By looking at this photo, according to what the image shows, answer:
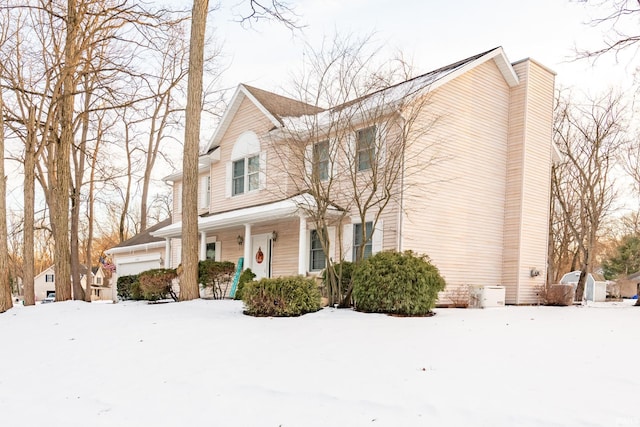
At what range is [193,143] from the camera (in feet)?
41.3

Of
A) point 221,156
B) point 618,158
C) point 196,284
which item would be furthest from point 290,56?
point 618,158

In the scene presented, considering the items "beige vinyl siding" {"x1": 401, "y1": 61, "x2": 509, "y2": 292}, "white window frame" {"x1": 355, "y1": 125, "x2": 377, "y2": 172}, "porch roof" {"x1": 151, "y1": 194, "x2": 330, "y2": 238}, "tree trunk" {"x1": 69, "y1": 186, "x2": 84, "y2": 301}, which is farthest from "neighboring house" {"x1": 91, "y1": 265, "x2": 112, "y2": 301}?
"white window frame" {"x1": 355, "y1": 125, "x2": 377, "y2": 172}

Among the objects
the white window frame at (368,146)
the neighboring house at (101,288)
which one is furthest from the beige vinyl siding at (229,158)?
the neighboring house at (101,288)

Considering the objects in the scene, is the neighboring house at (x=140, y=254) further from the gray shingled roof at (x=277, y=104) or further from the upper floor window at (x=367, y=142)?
the upper floor window at (x=367, y=142)

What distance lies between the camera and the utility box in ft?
42.1

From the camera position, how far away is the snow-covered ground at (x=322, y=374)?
4.20 m

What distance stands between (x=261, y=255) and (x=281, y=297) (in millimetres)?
7073

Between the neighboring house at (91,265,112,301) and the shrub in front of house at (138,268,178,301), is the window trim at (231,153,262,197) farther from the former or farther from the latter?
the neighboring house at (91,265,112,301)

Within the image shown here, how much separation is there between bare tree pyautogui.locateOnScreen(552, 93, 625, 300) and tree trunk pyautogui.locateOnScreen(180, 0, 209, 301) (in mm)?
13754

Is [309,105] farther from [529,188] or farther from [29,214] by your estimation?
[29,214]

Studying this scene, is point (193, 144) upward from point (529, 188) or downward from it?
upward

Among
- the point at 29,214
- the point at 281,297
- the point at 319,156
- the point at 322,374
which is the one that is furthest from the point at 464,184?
the point at 29,214

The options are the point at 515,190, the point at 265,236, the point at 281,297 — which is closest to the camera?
the point at 281,297

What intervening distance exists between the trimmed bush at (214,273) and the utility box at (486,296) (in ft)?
21.1
